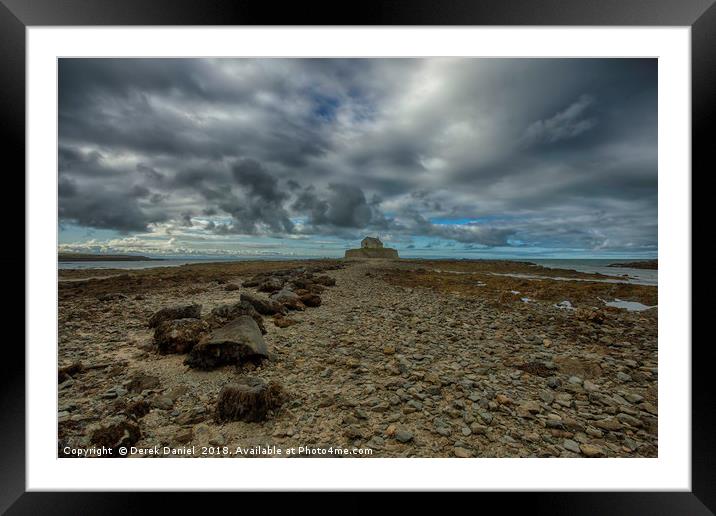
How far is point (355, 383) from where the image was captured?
2.81 metres

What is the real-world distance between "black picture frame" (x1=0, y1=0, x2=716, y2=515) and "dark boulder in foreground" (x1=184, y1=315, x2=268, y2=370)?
122 cm

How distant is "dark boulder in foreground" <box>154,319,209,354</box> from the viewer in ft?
10.7

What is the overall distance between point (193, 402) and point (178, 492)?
28.7 inches

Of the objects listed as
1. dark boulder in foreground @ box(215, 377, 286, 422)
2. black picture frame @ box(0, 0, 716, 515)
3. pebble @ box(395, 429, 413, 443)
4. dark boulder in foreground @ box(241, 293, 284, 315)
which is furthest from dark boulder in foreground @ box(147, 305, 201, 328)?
pebble @ box(395, 429, 413, 443)

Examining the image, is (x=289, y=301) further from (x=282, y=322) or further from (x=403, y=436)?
(x=403, y=436)

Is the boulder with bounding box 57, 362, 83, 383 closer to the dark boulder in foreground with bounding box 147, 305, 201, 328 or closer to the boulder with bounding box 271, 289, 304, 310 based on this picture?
the dark boulder in foreground with bounding box 147, 305, 201, 328

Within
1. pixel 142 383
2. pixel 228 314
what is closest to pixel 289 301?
pixel 228 314

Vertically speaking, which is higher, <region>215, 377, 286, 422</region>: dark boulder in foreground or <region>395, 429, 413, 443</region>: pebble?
<region>215, 377, 286, 422</region>: dark boulder in foreground
